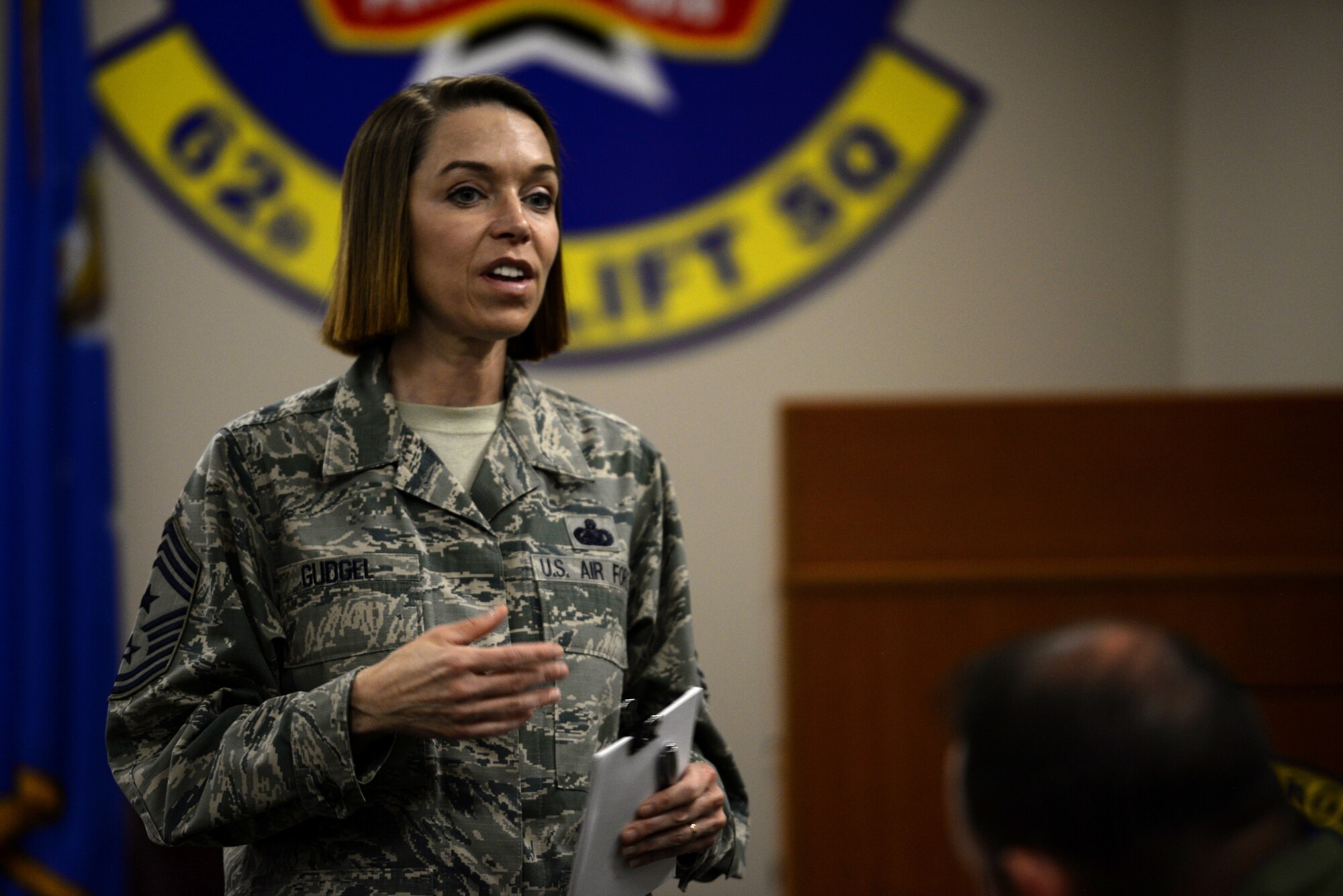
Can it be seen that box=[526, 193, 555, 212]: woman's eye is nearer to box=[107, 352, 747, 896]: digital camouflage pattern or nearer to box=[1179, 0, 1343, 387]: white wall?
box=[107, 352, 747, 896]: digital camouflage pattern

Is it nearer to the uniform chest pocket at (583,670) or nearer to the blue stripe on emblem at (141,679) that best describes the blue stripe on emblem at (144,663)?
the blue stripe on emblem at (141,679)

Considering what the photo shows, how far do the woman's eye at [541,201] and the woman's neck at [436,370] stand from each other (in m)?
0.16

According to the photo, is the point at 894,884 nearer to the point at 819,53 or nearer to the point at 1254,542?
the point at 1254,542

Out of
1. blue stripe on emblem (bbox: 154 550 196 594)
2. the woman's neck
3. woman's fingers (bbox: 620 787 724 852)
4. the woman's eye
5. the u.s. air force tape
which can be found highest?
the woman's eye

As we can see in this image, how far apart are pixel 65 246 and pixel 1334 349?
259 centimetres

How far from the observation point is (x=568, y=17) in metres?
2.81

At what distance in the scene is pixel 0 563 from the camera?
2.53 m

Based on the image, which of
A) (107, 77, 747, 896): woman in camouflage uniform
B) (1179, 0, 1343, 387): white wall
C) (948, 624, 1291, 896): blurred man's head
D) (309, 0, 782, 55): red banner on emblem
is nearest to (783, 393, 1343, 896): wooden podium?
(107, 77, 747, 896): woman in camouflage uniform

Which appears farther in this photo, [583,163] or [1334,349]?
[583,163]

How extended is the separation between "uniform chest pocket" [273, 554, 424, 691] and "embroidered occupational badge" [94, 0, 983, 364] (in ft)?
5.44

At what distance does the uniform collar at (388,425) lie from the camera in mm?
1253

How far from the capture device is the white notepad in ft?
3.57

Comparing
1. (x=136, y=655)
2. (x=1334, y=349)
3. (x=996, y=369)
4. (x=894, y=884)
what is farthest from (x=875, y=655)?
(x=996, y=369)

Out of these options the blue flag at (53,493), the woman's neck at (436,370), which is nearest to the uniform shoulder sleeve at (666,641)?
the woman's neck at (436,370)
